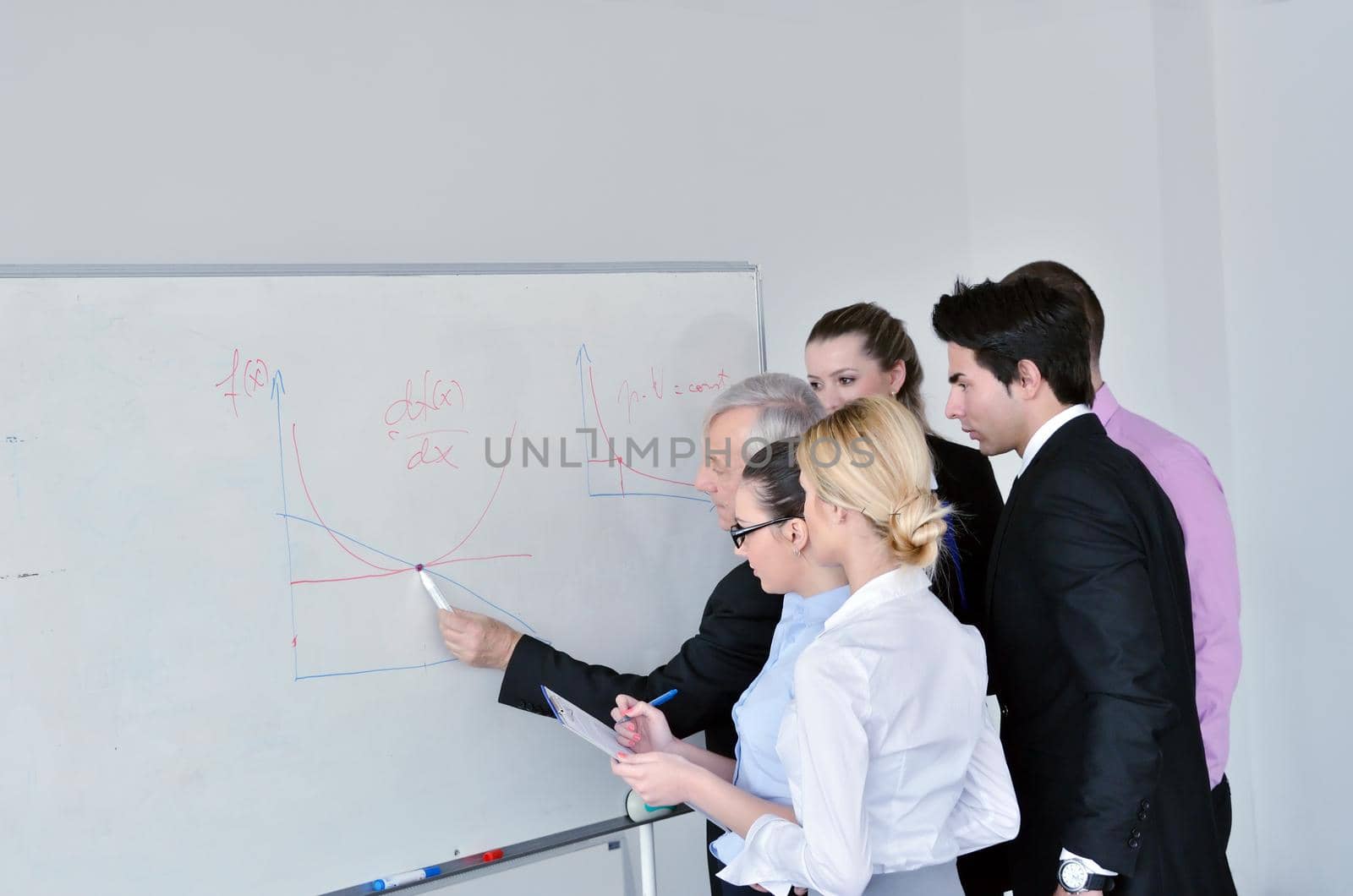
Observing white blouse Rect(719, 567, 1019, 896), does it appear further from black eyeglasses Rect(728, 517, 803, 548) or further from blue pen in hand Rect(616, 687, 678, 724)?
blue pen in hand Rect(616, 687, 678, 724)

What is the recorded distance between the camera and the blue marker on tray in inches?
74.2

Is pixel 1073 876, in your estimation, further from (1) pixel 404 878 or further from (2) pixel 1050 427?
(1) pixel 404 878

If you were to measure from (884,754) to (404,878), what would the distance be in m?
1.03

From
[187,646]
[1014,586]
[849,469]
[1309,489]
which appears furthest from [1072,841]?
[1309,489]

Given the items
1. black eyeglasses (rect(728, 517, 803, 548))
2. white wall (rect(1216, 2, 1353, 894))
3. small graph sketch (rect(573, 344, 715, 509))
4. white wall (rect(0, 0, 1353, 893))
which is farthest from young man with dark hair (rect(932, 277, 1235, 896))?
white wall (rect(1216, 2, 1353, 894))

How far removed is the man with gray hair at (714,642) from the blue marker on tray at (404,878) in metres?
0.32

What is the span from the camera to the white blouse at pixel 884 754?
1.25 metres

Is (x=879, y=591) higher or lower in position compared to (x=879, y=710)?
higher

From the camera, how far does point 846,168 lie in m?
3.51

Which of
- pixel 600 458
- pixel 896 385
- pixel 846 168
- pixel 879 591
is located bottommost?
pixel 879 591

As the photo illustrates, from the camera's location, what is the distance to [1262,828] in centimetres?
336

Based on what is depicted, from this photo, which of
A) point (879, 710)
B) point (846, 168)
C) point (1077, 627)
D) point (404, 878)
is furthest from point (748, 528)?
point (846, 168)

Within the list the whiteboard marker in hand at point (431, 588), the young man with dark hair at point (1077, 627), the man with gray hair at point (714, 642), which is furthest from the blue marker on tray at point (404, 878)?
the young man with dark hair at point (1077, 627)

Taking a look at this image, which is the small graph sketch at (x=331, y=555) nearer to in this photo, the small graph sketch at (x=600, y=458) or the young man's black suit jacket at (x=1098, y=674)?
the small graph sketch at (x=600, y=458)
